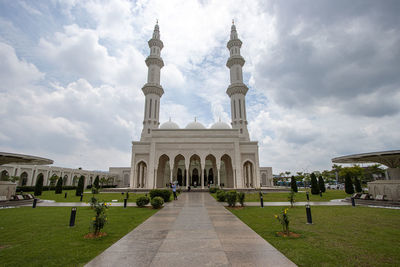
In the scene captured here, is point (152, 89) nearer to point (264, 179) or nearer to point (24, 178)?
point (24, 178)

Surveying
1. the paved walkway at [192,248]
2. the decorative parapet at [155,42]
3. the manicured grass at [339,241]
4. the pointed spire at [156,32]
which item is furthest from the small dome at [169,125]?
the paved walkway at [192,248]

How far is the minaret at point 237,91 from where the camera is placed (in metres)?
37.4

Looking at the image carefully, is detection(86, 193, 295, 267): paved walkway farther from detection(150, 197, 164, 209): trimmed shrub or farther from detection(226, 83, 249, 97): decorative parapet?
detection(226, 83, 249, 97): decorative parapet

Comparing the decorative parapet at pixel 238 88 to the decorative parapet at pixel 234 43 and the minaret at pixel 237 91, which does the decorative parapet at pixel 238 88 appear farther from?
the decorative parapet at pixel 234 43

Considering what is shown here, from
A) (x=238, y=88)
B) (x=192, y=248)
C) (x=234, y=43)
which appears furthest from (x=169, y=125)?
(x=192, y=248)

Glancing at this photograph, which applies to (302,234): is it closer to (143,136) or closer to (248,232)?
(248,232)

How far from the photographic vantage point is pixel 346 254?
4.61 metres

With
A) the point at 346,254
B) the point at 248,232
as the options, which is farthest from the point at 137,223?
the point at 346,254

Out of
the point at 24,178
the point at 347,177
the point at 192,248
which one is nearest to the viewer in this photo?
the point at 192,248

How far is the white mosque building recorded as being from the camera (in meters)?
32.1

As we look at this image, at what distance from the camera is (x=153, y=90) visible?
37.6 m

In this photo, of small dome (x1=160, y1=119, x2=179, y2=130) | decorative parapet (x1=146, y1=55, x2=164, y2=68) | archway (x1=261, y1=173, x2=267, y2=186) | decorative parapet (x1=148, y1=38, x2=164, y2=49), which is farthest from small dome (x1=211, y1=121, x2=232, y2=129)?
decorative parapet (x1=148, y1=38, x2=164, y2=49)

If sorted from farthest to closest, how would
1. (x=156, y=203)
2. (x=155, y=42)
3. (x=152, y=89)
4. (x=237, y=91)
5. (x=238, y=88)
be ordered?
(x=155, y=42) < (x=237, y=91) < (x=238, y=88) < (x=152, y=89) < (x=156, y=203)

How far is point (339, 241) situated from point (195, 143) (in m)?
27.6
